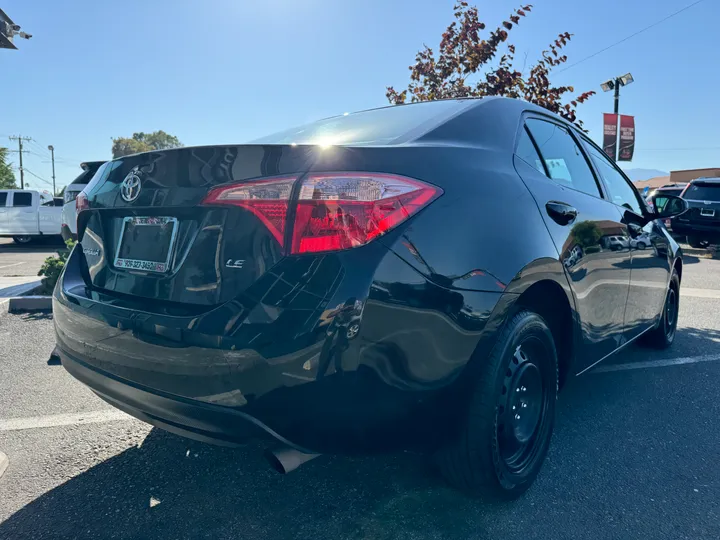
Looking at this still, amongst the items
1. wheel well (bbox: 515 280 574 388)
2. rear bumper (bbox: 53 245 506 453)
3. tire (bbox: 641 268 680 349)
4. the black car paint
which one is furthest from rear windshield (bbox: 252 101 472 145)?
tire (bbox: 641 268 680 349)

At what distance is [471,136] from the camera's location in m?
2.14

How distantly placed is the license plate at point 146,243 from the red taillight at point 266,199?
9.8 inches

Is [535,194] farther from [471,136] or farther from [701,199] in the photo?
[701,199]

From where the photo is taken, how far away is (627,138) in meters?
14.2

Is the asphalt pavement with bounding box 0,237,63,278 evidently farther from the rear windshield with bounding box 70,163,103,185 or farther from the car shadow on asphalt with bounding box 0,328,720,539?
the car shadow on asphalt with bounding box 0,328,720,539

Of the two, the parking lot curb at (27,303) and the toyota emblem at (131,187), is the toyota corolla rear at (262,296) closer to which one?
the toyota emblem at (131,187)

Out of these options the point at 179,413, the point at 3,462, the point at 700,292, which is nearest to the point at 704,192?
the point at 700,292

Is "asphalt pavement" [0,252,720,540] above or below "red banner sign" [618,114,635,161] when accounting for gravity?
below

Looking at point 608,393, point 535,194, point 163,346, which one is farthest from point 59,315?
point 608,393

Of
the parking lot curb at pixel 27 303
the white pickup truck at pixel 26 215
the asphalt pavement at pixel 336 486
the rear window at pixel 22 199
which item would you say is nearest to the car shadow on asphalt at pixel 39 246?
the white pickup truck at pixel 26 215

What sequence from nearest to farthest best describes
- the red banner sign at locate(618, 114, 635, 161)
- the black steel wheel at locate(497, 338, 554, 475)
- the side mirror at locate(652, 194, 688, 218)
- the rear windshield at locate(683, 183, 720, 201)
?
the black steel wheel at locate(497, 338, 554, 475) → the side mirror at locate(652, 194, 688, 218) → the rear windshield at locate(683, 183, 720, 201) → the red banner sign at locate(618, 114, 635, 161)

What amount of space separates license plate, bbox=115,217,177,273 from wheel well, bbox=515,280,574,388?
130 centimetres

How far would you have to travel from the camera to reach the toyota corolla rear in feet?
5.06

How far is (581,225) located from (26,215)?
60.8 ft
